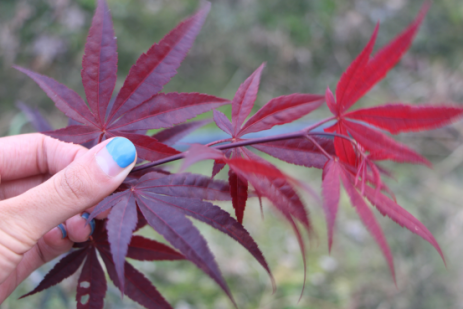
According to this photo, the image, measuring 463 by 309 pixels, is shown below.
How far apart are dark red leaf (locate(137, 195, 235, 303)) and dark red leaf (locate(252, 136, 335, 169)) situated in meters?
0.18

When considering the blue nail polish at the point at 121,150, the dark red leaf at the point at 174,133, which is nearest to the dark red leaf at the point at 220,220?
the blue nail polish at the point at 121,150

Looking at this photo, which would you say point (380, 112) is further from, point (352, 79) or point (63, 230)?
point (63, 230)

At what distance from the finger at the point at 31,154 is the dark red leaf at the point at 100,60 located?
8.6 inches

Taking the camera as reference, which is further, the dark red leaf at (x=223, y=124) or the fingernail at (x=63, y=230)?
the fingernail at (x=63, y=230)

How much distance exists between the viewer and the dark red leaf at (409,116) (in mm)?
391

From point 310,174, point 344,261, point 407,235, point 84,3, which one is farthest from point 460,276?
point 84,3

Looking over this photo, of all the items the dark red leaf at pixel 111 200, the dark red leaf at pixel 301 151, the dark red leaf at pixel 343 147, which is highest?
the dark red leaf at pixel 343 147

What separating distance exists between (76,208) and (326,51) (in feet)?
7.87

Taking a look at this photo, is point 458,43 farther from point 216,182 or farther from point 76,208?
point 76,208

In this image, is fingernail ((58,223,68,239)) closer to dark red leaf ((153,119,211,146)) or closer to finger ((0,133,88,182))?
finger ((0,133,88,182))

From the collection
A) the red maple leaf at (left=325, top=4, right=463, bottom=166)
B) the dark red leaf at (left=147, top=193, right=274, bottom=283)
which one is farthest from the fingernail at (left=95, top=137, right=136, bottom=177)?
the red maple leaf at (left=325, top=4, right=463, bottom=166)

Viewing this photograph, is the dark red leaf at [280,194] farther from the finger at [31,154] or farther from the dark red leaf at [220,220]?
the finger at [31,154]

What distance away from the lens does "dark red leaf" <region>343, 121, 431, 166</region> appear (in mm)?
423

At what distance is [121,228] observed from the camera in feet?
1.43
